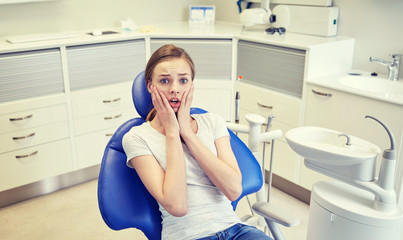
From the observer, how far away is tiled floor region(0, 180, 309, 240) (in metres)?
2.43

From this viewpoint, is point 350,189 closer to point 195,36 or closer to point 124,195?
point 124,195

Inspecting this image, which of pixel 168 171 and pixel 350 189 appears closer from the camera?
pixel 168 171

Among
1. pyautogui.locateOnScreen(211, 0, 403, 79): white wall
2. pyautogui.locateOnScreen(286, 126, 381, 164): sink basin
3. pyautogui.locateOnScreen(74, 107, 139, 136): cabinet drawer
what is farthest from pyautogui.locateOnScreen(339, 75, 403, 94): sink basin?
pyautogui.locateOnScreen(74, 107, 139, 136): cabinet drawer

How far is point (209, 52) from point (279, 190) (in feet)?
3.67

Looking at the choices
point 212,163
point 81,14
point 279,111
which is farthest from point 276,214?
point 81,14

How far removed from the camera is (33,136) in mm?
2637

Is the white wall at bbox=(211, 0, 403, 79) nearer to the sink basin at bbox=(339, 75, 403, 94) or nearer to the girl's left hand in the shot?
the sink basin at bbox=(339, 75, 403, 94)

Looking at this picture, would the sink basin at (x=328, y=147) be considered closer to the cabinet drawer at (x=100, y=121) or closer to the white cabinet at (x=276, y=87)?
the white cabinet at (x=276, y=87)

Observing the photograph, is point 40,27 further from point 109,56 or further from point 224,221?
point 224,221

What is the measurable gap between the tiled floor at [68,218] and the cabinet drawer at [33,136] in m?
0.42

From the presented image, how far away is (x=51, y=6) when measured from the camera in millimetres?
3045

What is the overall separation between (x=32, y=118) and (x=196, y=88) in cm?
117

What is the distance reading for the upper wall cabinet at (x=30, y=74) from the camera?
2463 mm

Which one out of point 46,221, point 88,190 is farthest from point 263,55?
point 46,221
